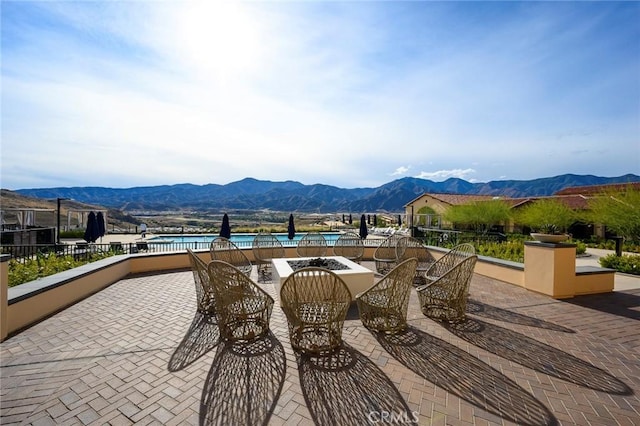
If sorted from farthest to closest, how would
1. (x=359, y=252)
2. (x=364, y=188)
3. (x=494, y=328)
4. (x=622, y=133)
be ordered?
(x=364, y=188) < (x=622, y=133) < (x=359, y=252) < (x=494, y=328)

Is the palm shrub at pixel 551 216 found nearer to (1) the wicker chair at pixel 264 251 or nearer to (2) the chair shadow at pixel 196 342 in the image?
(1) the wicker chair at pixel 264 251

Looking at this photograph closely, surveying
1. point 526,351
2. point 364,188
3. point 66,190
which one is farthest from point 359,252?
point 364,188

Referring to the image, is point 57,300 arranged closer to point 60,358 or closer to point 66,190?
point 60,358

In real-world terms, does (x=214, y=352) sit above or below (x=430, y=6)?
below

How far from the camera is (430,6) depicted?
6.43 meters

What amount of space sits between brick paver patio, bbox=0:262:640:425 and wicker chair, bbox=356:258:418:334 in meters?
0.17

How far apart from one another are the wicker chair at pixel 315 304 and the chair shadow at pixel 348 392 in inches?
5.6

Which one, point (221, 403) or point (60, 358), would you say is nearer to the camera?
point (221, 403)

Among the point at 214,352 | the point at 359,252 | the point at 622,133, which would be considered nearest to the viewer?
the point at 214,352

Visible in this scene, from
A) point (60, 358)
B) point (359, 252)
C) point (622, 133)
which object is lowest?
point (60, 358)

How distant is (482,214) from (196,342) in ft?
68.3

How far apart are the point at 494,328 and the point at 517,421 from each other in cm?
194

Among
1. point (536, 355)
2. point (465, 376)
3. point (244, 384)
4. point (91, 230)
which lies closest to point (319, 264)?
point (244, 384)

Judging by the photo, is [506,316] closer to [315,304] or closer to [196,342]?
[315,304]
